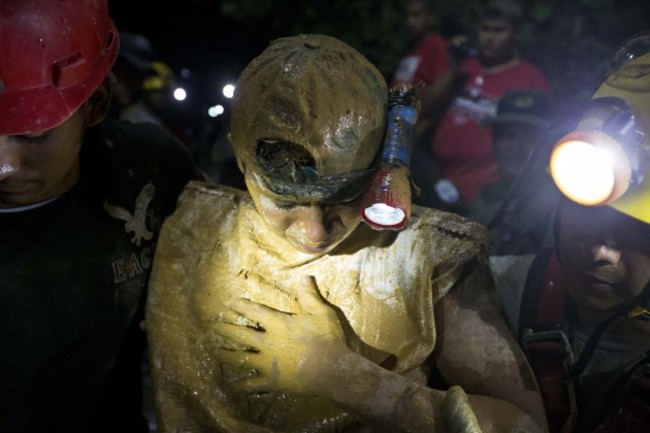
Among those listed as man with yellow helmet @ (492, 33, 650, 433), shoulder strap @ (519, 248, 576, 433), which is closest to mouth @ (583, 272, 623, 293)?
man with yellow helmet @ (492, 33, 650, 433)

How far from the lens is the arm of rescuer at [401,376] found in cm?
210

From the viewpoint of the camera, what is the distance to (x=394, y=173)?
6.81 feet

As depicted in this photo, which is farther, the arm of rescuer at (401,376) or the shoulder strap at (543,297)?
the shoulder strap at (543,297)

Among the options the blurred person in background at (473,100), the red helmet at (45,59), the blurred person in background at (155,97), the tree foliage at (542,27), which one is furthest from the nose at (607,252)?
the tree foliage at (542,27)

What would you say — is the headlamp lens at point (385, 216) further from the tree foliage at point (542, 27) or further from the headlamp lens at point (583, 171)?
the tree foliage at point (542, 27)

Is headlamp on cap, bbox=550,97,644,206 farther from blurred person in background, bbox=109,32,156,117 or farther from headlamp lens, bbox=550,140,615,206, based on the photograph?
blurred person in background, bbox=109,32,156,117

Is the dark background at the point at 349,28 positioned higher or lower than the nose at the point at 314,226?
lower

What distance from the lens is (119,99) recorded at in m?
6.30

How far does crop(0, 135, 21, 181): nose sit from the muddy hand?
38.3 inches

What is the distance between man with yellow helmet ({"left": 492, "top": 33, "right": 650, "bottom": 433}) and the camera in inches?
90.7

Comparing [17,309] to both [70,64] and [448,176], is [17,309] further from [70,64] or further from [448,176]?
[448,176]

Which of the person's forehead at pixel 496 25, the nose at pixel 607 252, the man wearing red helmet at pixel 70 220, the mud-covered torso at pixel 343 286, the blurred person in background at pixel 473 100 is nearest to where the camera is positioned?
the mud-covered torso at pixel 343 286

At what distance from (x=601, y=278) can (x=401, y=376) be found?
0.99 meters

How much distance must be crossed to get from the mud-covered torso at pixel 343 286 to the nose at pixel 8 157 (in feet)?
2.50
